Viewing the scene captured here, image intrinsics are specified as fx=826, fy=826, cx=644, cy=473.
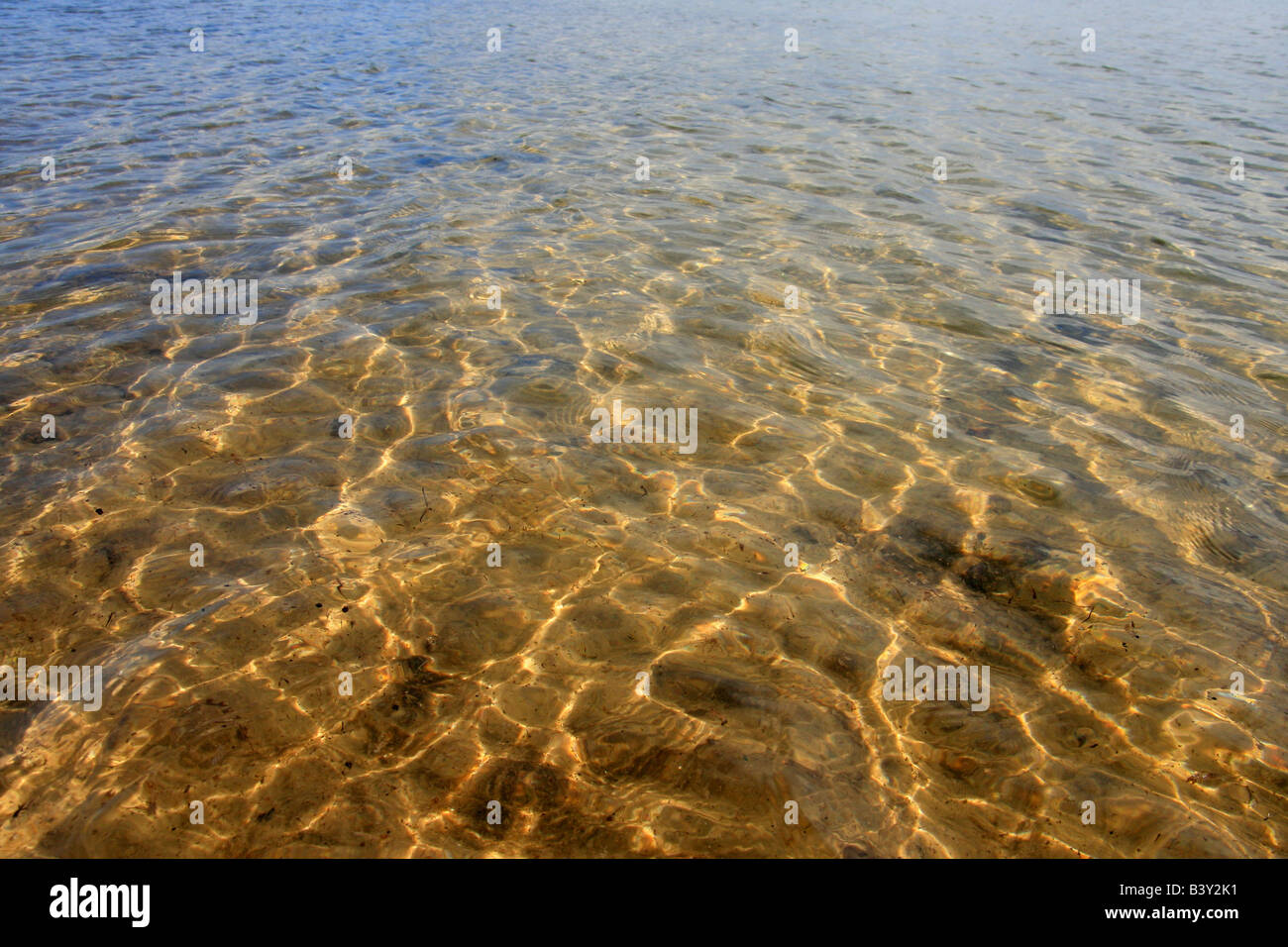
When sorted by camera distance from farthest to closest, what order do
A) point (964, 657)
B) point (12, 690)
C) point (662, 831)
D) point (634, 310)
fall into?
point (634, 310) → point (964, 657) → point (12, 690) → point (662, 831)

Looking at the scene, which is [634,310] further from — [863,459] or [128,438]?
[128,438]

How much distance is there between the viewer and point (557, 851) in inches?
135

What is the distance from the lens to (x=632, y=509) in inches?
212

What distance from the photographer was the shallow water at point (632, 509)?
145 inches

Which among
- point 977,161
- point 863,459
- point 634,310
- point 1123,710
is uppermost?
point 977,161

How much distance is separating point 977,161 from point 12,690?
13712 millimetres

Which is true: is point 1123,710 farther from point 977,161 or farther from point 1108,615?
point 977,161

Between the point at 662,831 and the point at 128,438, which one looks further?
the point at 128,438

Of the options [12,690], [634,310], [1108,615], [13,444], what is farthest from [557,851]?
[634,310]

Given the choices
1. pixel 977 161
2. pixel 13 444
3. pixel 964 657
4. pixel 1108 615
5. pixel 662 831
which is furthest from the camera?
pixel 977 161

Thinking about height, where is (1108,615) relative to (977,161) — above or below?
below

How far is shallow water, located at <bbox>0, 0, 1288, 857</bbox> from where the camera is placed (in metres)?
3.69

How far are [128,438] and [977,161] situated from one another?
1243 cm

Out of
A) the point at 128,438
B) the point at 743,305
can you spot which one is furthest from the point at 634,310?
the point at 128,438
